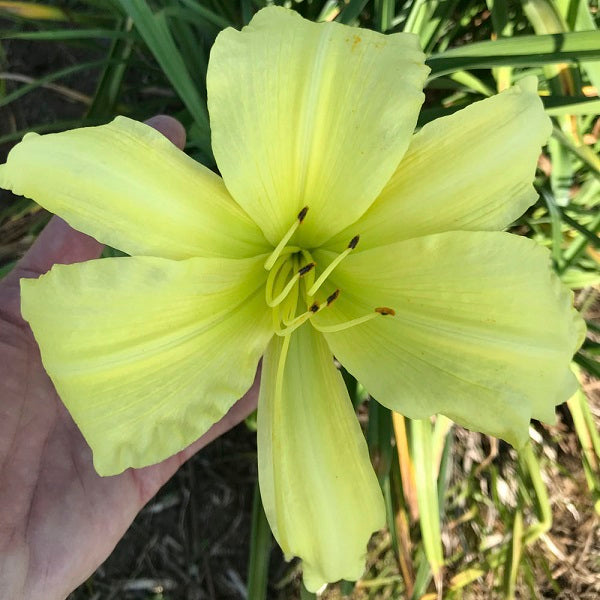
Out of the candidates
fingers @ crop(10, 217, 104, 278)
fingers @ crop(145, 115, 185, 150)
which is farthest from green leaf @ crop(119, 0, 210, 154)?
fingers @ crop(10, 217, 104, 278)

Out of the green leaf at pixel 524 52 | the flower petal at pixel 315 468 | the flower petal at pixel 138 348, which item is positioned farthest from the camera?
the green leaf at pixel 524 52

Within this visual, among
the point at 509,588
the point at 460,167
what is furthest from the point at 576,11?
the point at 509,588

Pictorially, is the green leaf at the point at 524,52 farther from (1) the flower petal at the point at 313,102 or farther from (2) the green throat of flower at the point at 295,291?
(2) the green throat of flower at the point at 295,291

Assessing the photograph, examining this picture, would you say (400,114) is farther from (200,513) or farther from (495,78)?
(200,513)

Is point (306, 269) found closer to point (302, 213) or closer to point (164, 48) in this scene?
point (302, 213)

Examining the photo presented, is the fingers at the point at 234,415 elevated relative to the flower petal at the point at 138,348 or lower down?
lower down

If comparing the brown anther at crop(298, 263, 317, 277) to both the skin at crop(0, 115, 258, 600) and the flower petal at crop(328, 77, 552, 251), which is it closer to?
the flower petal at crop(328, 77, 552, 251)

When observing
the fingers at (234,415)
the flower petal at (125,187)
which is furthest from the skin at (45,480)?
the flower petal at (125,187)
